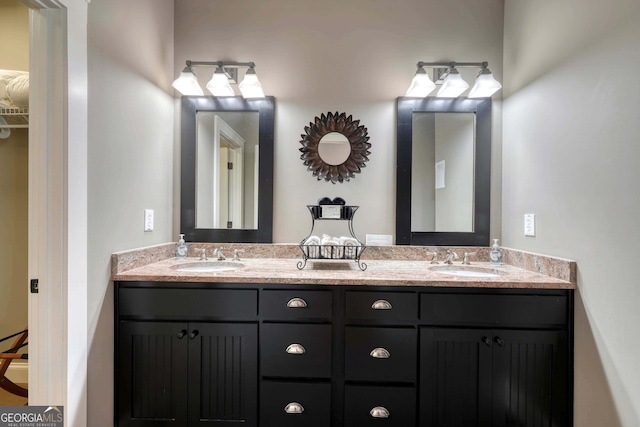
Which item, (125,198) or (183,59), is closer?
(125,198)

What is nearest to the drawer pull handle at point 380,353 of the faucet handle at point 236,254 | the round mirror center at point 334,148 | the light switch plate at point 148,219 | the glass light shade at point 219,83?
the faucet handle at point 236,254

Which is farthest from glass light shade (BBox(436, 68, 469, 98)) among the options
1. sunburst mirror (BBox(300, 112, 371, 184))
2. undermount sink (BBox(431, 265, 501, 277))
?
undermount sink (BBox(431, 265, 501, 277))

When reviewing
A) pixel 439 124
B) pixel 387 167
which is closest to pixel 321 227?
pixel 387 167

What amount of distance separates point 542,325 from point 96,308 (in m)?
2.04

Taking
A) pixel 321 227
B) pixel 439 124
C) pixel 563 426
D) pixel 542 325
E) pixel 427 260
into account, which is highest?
pixel 439 124

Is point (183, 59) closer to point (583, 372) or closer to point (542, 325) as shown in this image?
point (542, 325)

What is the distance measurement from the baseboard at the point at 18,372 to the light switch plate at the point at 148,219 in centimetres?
142

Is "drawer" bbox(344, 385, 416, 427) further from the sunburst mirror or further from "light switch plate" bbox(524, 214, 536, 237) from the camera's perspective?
the sunburst mirror

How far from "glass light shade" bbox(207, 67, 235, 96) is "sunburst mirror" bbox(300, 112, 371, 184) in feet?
1.85

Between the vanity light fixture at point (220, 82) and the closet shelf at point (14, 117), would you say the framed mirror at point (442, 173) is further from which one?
the closet shelf at point (14, 117)

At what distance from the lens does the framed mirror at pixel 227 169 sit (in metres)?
2.01

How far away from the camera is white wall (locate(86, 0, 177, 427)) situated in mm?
1360

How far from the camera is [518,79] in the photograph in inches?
72.2

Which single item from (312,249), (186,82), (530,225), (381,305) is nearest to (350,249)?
(312,249)
